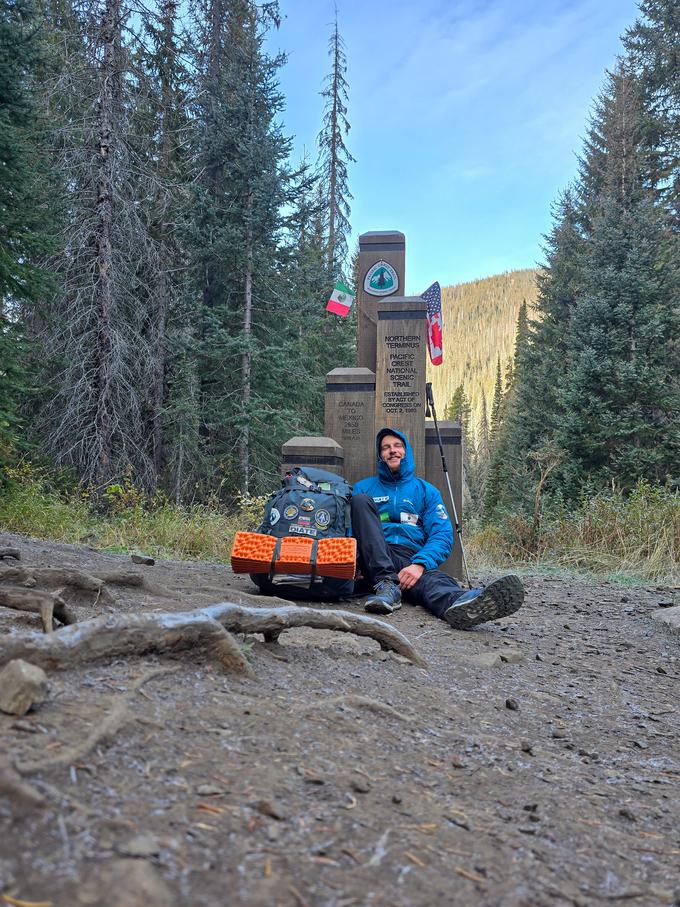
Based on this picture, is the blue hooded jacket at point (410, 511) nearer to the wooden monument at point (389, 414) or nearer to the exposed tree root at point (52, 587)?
the wooden monument at point (389, 414)

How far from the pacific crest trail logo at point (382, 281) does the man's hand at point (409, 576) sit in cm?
373

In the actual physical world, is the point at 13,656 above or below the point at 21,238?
below

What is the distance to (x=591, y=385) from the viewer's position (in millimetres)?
14781

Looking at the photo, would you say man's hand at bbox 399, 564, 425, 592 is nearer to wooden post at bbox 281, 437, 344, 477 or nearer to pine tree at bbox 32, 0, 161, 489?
wooden post at bbox 281, 437, 344, 477

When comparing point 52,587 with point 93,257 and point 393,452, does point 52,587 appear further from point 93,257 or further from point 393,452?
point 93,257

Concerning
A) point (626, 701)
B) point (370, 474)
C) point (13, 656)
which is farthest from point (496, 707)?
point (370, 474)

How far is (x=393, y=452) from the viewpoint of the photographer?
17.9ft

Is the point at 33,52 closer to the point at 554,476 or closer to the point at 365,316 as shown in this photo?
the point at 365,316

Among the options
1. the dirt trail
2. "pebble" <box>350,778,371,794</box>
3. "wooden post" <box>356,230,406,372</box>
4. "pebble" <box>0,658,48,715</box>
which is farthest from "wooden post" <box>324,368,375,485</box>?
"pebble" <box>0,658,48,715</box>

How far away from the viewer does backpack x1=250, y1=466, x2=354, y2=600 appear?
15.3 feet

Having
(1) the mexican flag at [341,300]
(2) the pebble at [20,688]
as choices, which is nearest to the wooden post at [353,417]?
(1) the mexican flag at [341,300]

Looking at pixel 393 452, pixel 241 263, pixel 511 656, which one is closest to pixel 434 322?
pixel 393 452

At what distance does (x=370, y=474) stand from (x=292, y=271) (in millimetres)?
10973

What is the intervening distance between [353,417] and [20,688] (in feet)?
17.9
